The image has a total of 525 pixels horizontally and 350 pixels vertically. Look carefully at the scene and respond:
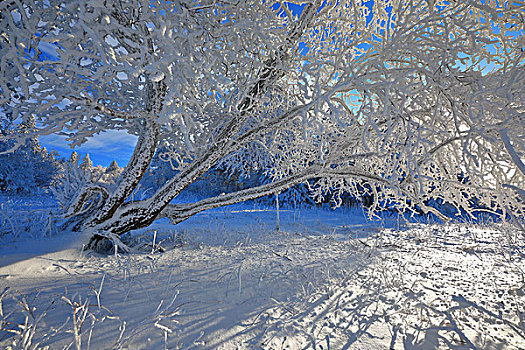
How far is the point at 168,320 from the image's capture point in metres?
2.00

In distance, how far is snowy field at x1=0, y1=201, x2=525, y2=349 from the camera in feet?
6.05

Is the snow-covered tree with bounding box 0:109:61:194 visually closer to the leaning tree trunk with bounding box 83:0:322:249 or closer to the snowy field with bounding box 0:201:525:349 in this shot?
the leaning tree trunk with bounding box 83:0:322:249

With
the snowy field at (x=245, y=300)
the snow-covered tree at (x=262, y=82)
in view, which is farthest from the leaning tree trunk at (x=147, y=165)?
the snowy field at (x=245, y=300)

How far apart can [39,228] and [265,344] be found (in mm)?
4510

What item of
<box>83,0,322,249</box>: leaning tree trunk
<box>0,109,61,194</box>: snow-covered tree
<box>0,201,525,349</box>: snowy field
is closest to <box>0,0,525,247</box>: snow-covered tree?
<box>83,0,322,249</box>: leaning tree trunk

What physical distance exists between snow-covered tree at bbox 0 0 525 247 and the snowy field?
102 cm

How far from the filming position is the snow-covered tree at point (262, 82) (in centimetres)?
213

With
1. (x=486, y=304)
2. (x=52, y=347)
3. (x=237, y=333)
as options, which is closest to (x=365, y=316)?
(x=237, y=333)

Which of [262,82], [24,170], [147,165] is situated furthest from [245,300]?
[24,170]

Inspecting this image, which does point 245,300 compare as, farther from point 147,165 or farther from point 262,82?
point 262,82

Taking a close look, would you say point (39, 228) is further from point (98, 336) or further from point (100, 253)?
point (98, 336)

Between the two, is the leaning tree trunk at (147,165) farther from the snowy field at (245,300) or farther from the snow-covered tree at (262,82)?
the snowy field at (245,300)

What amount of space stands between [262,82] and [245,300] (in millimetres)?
3282

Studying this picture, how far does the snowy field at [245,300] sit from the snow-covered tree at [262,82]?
1024 millimetres
